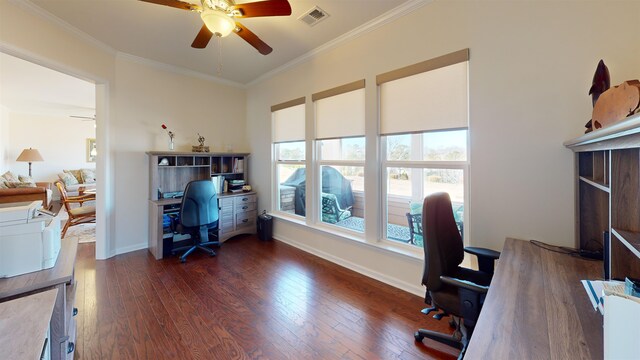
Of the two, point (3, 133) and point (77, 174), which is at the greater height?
point (3, 133)

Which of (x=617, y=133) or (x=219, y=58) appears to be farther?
(x=219, y=58)

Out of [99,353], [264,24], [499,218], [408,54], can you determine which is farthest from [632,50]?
[99,353]

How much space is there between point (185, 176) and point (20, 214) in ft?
9.16

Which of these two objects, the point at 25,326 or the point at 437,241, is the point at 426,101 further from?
the point at 25,326

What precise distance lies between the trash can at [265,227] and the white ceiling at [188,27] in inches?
94.9

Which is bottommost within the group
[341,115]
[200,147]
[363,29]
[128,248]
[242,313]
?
[242,313]

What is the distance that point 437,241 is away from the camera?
1506 millimetres

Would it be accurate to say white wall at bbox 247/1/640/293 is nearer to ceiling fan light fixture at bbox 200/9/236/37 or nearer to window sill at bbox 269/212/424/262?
window sill at bbox 269/212/424/262

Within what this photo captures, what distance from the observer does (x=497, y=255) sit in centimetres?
171

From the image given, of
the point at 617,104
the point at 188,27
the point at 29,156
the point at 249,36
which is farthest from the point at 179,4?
the point at 29,156

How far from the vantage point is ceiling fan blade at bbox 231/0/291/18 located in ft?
5.90

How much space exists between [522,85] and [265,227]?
354cm

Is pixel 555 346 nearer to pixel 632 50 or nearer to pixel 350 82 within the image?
pixel 632 50

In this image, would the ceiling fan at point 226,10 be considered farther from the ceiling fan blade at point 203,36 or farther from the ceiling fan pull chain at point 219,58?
the ceiling fan pull chain at point 219,58
